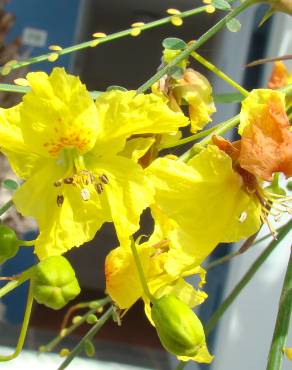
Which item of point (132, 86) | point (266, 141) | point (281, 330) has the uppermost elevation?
point (266, 141)

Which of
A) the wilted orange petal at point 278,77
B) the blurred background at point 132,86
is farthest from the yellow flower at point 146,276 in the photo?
the blurred background at point 132,86

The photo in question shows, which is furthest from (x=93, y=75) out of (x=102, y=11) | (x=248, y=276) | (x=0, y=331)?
(x=248, y=276)

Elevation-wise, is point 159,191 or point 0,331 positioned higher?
point 159,191

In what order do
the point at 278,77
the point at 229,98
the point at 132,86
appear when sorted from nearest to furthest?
the point at 229,98 → the point at 278,77 → the point at 132,86

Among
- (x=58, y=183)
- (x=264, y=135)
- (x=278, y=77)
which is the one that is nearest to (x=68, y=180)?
(x=58, y=183)

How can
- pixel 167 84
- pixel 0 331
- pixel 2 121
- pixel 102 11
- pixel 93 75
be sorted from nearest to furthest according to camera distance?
pixel 2 121 < pixel 167 84 < pixel 0 331 < pixel 102 11 < pixel 93 75

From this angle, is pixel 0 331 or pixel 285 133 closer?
pixel 285 133

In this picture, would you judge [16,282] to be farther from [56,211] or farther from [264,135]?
[264,135]

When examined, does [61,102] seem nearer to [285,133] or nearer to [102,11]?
[285,133]
